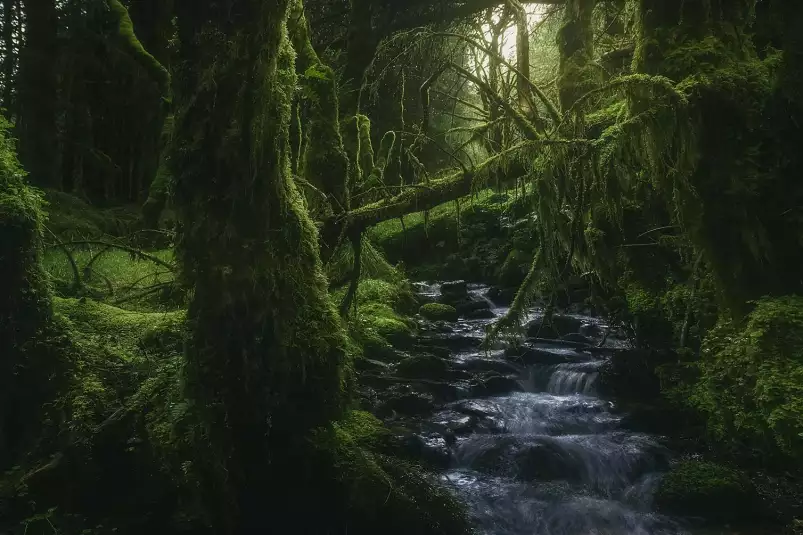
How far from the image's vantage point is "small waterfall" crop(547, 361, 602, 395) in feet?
27.2

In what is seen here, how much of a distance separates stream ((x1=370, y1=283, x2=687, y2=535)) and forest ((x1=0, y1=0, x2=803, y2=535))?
3 centimetres

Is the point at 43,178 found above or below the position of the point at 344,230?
above

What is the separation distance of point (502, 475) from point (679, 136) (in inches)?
149

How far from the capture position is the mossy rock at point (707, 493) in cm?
544

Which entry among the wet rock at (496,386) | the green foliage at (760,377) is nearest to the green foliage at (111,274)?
the wet rock at (496,386)

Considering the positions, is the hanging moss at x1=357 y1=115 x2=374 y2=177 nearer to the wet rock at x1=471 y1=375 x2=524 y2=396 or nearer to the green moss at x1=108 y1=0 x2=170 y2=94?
the wet rock at x1=471 y1=375 x2=524 y2=396

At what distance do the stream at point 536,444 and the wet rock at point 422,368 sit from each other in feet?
0.14

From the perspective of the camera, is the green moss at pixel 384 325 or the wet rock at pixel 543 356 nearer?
the wet rock at pixel 543 356

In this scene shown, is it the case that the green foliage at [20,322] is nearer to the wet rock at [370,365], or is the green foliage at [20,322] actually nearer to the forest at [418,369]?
the forest at [418,369]

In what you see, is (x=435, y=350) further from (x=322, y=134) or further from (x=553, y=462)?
(x=322, y=134)

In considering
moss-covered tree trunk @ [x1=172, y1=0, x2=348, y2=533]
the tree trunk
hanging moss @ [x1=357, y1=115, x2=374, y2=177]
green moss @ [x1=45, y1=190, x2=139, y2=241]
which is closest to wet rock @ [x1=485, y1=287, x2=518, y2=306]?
hanging moss @ [x1=357, y1=115, x2=374, y2=177]

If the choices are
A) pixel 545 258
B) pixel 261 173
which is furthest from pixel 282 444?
pixel 545 258

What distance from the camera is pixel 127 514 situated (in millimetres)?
4613

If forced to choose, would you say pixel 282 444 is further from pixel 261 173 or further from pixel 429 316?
pixel 429 316
